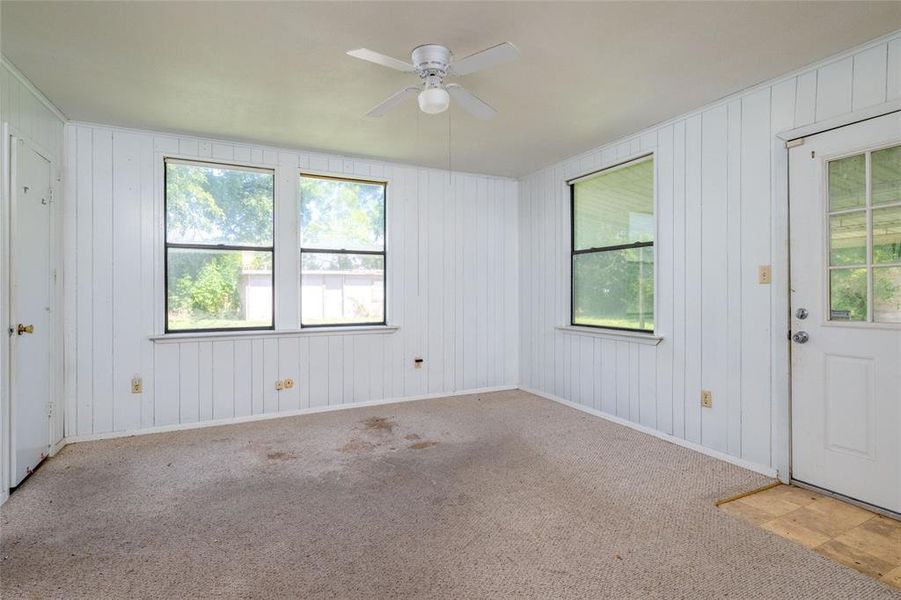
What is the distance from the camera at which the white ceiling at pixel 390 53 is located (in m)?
2.13

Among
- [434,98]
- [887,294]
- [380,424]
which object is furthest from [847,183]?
[380,424]

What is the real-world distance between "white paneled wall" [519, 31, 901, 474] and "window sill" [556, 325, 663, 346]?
5cm

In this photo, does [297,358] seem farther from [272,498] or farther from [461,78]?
[461,78]

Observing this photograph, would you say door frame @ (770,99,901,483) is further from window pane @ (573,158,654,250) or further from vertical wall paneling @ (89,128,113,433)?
vertical wall paneling @ (89,128,113,433)

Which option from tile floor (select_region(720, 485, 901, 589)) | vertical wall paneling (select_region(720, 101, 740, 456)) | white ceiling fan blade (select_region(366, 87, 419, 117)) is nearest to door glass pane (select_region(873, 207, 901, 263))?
vertical wall paneling (select_region(720, 101, 740, 456))

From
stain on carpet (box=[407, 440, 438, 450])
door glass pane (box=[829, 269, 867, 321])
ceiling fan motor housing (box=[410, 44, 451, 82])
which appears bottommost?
stain on carpet (box=[407, 440, 438, 450])

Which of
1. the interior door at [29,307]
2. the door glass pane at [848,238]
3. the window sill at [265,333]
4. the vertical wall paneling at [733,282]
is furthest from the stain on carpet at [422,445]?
the door glass pane at [848,238]

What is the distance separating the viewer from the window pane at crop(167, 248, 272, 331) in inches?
152

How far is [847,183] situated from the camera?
2.52 metres

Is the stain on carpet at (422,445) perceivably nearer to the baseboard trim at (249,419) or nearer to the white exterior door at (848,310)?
the baseboard trim at (249,419)

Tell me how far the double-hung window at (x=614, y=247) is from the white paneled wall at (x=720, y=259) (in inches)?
6.3

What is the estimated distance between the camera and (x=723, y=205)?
3.12 m

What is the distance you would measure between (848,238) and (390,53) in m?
2.78

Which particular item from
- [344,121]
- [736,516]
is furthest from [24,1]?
[736,516]
